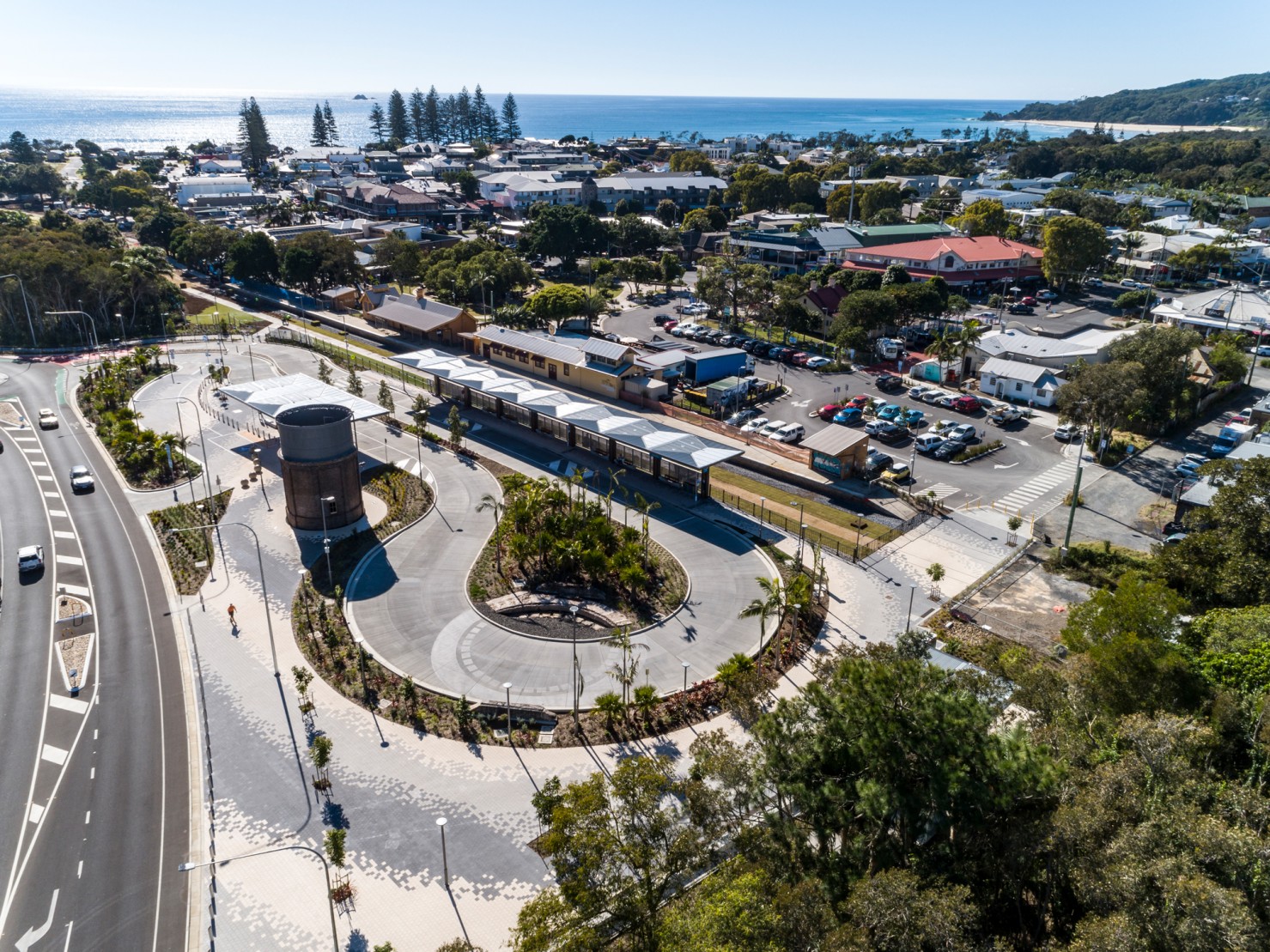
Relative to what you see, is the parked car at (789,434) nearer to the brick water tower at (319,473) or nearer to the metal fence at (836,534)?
the metal fence at (836,534)

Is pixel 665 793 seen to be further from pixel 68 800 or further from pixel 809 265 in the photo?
pixel 809 265

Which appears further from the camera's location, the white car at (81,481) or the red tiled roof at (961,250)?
the red tiled roof at (961,250)

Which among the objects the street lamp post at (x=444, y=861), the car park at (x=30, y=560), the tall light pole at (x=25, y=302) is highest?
the tall light pole at (x=25, y=302)

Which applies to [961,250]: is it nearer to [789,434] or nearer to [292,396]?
[789,434]

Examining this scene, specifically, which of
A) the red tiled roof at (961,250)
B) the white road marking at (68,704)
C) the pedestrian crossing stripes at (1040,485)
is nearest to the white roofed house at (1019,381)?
the pedestrian crossing stripes at (1040,485)

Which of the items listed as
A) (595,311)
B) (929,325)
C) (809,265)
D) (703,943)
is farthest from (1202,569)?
(809,265)

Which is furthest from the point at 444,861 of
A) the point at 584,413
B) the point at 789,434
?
the point at 789,434
